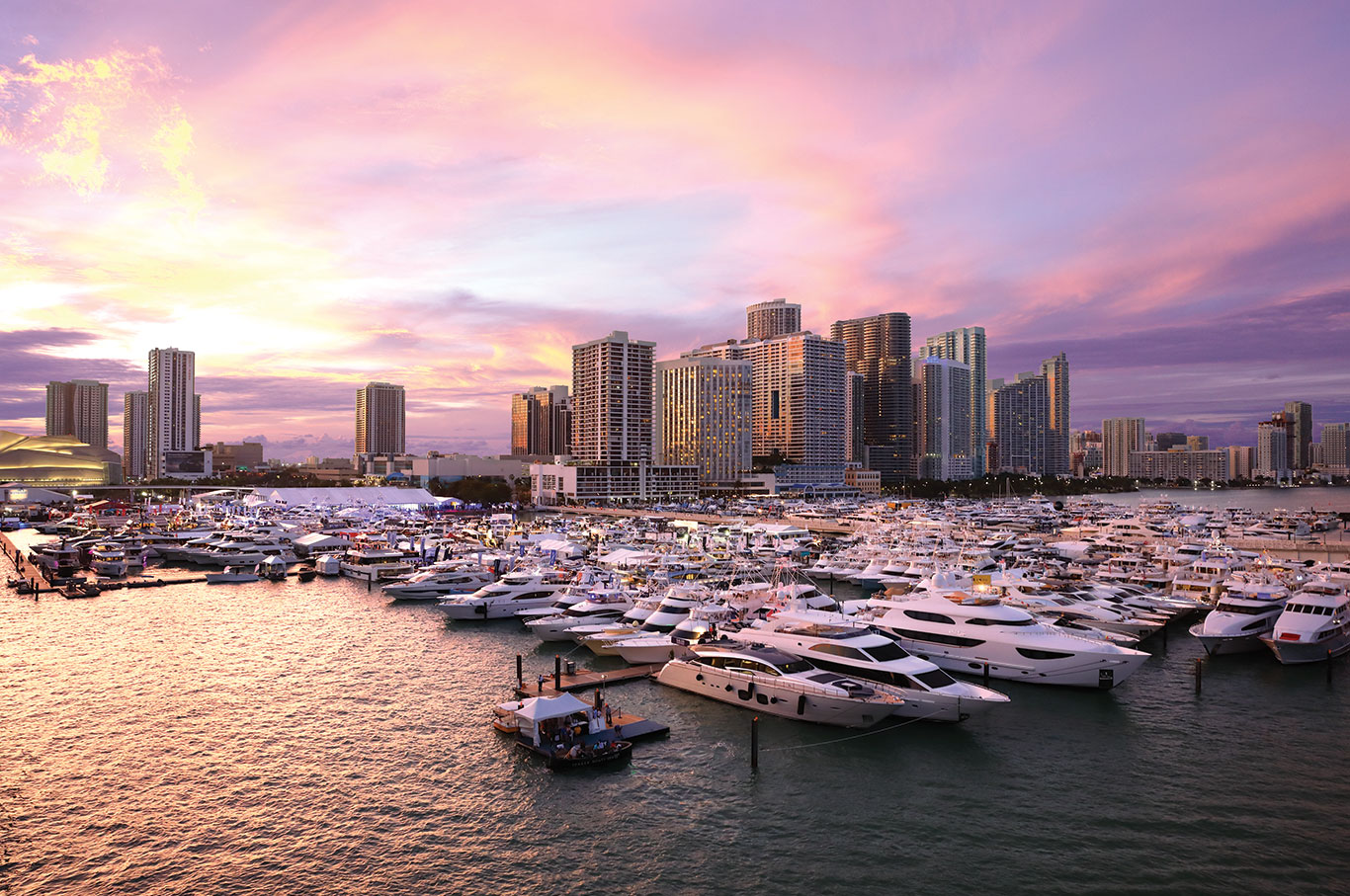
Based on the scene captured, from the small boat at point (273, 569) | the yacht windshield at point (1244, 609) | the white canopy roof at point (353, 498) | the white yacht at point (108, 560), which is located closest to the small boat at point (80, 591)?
the white yacht at point (108, 560)

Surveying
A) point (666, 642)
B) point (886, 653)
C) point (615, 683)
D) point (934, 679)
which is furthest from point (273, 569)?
point (934, 679)

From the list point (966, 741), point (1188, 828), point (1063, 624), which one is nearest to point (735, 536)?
point (1063, 624)

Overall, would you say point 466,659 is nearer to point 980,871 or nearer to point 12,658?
point 12,658

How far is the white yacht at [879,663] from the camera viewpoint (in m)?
31.8

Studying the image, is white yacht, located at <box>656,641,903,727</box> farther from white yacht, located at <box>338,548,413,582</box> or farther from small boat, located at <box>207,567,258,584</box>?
small boat, located at <box>207,567,258,584</box>

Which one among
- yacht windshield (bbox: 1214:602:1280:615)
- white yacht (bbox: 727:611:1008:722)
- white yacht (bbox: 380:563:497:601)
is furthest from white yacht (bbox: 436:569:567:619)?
yacht windshield (bbox: 1214:602:1280:615)

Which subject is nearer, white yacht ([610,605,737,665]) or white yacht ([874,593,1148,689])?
white yacht ([874,593,1148,689])

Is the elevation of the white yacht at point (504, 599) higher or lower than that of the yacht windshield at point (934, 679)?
lower

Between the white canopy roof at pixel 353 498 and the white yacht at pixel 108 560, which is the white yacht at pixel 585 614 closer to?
the white yacht at pixel 108 560

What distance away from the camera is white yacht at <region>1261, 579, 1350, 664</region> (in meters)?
40.2

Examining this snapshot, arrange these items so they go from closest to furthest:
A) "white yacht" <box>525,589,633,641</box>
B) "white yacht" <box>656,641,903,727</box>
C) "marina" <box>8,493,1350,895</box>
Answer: "marina" <box>8,493,1350,895</box>, "white yacht" <box>656,641,903,727</box>, "white yacht" <box>525,589,633,641</box>

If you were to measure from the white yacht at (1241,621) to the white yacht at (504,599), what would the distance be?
42.9 meters

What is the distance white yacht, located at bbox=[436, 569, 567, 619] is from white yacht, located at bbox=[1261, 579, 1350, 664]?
151ft

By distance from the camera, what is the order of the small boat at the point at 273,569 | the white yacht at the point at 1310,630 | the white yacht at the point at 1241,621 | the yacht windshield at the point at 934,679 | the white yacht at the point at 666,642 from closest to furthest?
the yacht windshield at the point at 934,679
the white yacht at the point at 1310,630
the white yacht at the point at 666,642
the white yacht at the point at 1241,621
the small boat at the point at 273,569
